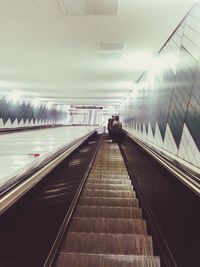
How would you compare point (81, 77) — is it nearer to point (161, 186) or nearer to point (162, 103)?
point (162, 103)

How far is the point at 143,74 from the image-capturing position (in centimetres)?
898

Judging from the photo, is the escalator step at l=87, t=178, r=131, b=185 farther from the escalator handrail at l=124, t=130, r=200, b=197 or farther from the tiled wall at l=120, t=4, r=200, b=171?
the escalator handrail at l=124, t=130, r=200, b=197

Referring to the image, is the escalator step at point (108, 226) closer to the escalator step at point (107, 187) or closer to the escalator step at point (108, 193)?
the escalator step at point (108, 193)

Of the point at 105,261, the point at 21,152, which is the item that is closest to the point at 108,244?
the point at 105,261

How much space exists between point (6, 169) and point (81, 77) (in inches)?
269

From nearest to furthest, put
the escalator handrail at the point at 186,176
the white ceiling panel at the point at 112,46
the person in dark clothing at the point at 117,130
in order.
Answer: the escalator handrail at the point at 186,176
the white ceiling panel at the point at 112,46
the person in dark clothing at the point at 117,130

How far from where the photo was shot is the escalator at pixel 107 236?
2.30m

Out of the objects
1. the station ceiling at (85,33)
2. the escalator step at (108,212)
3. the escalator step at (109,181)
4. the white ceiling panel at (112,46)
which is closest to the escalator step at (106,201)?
the escalator step at (108,212)

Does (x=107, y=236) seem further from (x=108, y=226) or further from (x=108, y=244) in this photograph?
(x=108, y=226)

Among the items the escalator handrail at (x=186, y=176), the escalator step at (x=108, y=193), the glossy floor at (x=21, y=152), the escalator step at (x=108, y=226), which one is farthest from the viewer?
the escalator step at (x=108, y=193)

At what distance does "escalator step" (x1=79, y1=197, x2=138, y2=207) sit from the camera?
14.0 feet

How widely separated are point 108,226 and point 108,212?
0.53 m

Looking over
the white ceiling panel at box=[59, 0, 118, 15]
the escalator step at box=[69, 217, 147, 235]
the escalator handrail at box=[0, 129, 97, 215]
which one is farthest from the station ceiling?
the escalator step at box=[69, 217, 147, 235]

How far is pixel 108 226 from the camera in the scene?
3236 mm
